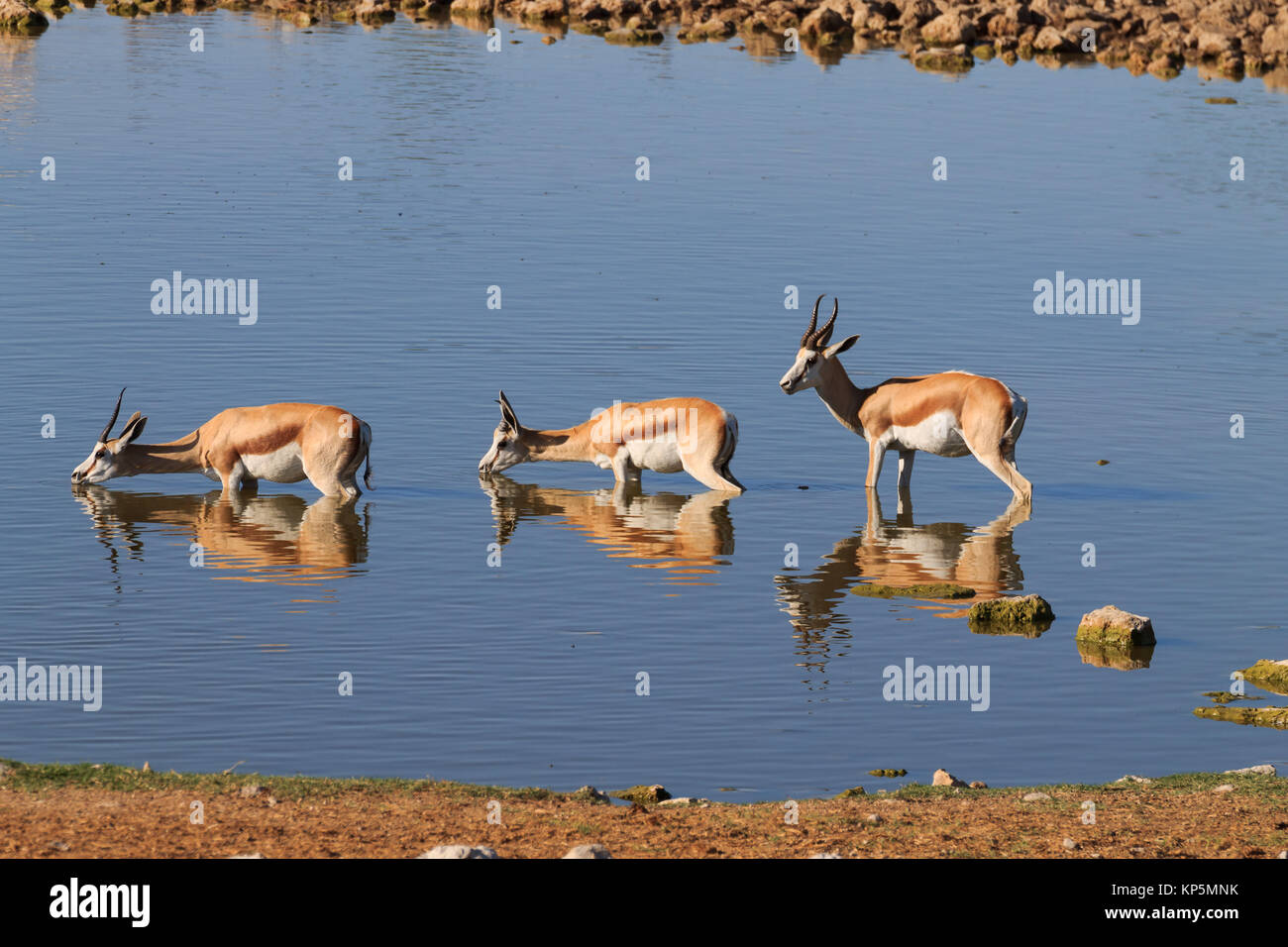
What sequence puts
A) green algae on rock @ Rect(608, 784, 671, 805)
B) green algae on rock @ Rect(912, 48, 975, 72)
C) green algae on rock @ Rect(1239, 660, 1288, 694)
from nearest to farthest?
green algae on rock @ Rect(608, 784, 671, 805), green algae on rock @ Rect(1239, 660, 1288, 694), green algae on rock @ Rect(912, 48, 975, 72)

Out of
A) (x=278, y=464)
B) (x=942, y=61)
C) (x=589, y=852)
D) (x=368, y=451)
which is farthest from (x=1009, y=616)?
(x=942, y=61)

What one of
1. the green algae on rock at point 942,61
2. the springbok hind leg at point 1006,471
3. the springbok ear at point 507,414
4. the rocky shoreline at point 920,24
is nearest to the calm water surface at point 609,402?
the springbok hind leg at point 1006,471

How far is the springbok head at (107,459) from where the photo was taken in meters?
21.3

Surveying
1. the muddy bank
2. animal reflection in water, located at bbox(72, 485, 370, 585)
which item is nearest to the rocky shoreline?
animal reflection in water, located at bbox(72, 485, 370, 585)

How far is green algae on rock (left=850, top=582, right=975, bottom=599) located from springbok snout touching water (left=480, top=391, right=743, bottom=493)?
12.2ft

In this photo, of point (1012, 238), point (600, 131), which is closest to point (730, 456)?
point (1012, 238)

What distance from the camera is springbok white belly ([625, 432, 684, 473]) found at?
Result: 72.7ft

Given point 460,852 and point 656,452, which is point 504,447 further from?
point 460,852

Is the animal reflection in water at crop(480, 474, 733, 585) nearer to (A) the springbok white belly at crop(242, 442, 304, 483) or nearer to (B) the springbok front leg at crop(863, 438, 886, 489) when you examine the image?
(B) the springbok front leg at crop(863, 438, 886, 489)

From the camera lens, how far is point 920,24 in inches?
3115

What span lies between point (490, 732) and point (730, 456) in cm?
876

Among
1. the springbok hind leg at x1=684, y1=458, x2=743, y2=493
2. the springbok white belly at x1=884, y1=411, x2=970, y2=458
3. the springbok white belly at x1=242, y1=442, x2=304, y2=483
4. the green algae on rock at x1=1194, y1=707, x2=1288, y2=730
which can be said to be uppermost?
the springbok white belly at x1=884, y1=411, x2=970, y2=458

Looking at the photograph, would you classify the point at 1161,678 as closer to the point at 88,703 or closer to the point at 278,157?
the point at 88,703

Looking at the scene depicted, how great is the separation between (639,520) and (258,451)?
438 cm
